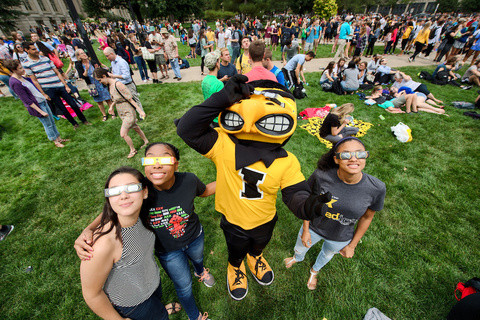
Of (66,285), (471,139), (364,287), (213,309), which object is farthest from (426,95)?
(66,285)

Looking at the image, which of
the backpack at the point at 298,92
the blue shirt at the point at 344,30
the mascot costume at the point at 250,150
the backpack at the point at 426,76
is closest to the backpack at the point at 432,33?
the backpack at the point at 426,76

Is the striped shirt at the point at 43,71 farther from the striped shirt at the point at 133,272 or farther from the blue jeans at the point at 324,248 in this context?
the blue jeans at the point at 324,248

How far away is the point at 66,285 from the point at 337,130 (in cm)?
542

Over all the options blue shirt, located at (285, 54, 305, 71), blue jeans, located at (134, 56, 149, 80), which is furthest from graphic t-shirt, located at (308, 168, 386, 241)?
blue jeans, located at (134, 56, 149, 80)

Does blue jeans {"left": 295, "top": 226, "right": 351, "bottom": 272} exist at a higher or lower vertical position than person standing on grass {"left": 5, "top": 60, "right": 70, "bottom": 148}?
lower

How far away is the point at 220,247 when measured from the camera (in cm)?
314

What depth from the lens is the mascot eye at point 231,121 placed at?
1.56 m

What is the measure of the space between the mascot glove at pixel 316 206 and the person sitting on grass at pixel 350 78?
7964 mm

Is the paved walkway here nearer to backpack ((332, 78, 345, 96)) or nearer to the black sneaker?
backpack ((332, 78, 345, 96))

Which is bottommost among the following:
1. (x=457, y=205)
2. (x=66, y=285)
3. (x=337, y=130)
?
(x=457, y=205)

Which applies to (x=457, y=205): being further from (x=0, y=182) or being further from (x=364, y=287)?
(x=0, y=182)

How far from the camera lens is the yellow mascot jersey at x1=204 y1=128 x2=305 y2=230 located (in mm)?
1677

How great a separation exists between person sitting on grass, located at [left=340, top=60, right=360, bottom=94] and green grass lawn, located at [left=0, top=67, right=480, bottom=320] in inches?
89.3

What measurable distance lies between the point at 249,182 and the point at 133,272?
113 cm
